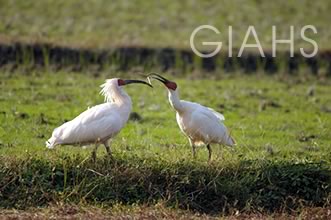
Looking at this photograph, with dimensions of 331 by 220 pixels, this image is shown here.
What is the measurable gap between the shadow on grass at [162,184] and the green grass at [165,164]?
15 millimetres

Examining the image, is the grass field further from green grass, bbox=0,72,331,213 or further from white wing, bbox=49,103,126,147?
white wing, bbox=49,103,126,147

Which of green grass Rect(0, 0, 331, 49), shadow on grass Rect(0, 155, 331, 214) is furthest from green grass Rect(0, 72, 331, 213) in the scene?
green grass Rect(0, 0, 331, 49)

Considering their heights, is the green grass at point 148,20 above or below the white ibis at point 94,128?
above

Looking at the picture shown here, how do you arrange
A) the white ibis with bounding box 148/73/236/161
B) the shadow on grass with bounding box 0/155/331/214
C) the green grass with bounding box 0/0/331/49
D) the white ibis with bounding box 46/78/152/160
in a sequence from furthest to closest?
the green grass with bounding box 0/0/331/49
the white ibis with bounding box 148/73/236/161
the white ibis with bounding box 46/78/152/160
the shadow on grass with bounding box 0/155/331/214

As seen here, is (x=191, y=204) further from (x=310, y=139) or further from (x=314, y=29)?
→ (x=314, y=29)

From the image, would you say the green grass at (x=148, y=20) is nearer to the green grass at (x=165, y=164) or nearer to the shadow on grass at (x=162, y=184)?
the green grass at (x=165, y=164)

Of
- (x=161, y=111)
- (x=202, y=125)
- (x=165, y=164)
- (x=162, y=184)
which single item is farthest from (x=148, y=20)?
(x=162, y=184)

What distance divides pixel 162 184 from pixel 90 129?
4.63ft

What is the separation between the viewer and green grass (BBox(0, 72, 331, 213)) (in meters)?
12.5

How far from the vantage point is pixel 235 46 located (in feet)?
85.6

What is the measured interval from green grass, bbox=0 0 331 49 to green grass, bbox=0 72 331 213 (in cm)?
718

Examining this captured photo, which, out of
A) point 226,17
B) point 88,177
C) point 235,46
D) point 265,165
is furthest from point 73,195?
point 226,17

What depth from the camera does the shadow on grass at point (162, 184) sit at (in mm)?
12398

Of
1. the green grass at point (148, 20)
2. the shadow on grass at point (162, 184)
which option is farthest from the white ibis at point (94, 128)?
the green grass at point (148, 20)
